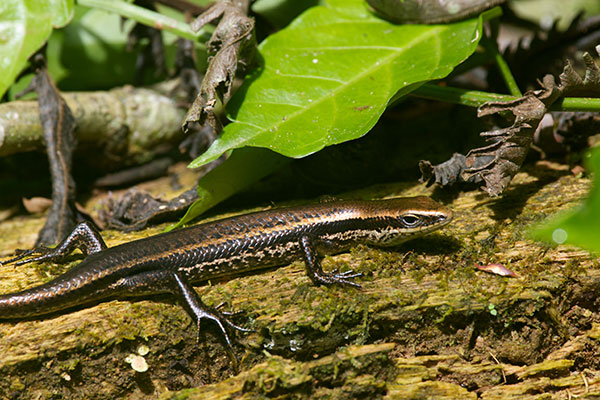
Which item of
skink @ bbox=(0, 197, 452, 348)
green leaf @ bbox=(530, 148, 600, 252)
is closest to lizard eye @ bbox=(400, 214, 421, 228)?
skink @ bbox=(0, 197, 452, 348)

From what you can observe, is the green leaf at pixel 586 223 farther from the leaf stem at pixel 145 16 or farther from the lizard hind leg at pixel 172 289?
the leaf stem at pixel 145 16

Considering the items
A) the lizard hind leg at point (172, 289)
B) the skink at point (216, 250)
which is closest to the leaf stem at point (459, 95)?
the skink at point (216, 250)

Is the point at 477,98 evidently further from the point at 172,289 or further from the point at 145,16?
the point at 145,16

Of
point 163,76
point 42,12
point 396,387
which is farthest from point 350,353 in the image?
Result: point 163,76

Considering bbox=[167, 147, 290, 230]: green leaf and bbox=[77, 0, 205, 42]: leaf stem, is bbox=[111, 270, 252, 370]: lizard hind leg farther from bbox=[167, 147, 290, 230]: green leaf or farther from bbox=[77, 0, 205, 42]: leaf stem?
bbox=[77, 0, 205, 42]: leaf stem

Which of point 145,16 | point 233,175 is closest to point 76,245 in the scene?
point 233,175

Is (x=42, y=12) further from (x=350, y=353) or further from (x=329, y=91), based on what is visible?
(x=350, y=353)
